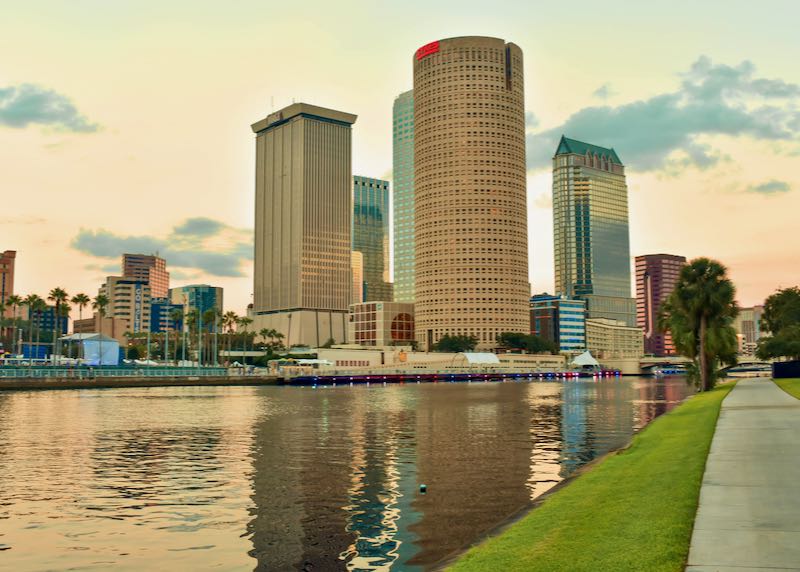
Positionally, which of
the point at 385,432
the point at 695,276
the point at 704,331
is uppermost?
the point at 695,276

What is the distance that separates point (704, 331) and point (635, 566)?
79.9m

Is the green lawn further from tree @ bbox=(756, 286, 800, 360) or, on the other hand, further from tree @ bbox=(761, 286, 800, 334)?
tree @ bbox=(761, 286, 800, 334)

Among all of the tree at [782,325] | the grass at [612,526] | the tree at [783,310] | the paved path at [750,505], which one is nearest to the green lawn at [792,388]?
the paved path at [750,505]

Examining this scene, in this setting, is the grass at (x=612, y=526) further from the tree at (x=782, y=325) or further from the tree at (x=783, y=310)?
the tree at (x=783, y=310)

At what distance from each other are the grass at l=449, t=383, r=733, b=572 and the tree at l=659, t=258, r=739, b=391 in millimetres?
63336

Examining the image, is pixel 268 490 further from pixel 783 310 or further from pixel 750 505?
pixel 783 310

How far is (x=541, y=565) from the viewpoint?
48.3 ft

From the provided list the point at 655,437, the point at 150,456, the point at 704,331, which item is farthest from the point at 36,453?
the point at 704,331

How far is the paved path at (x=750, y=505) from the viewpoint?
44.5 ft

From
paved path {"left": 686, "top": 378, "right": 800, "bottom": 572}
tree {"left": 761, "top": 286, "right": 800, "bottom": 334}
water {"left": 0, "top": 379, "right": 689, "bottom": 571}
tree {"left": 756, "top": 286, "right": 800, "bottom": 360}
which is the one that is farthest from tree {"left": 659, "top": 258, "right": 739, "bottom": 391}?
tree {"left": 761, "top": 286, "right": 800, "bottom": 334}

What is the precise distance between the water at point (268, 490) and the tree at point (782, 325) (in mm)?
81501

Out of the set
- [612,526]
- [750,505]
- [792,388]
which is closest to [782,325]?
[792,388]

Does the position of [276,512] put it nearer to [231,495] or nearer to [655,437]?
[231,495]

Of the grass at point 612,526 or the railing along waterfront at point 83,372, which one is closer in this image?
the grass at point 612,526
